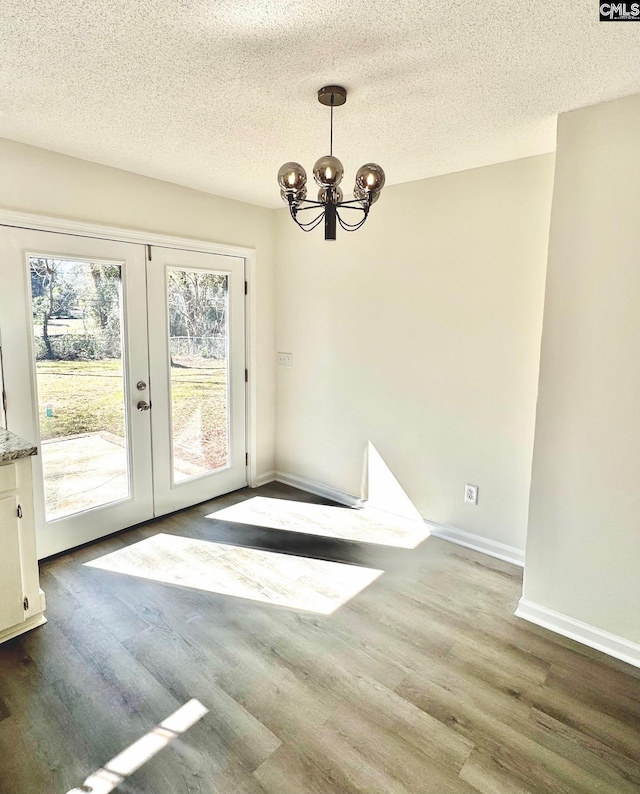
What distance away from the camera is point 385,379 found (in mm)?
3574

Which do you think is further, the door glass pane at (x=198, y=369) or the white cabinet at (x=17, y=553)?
the door glass pane at (x=198, y=369)

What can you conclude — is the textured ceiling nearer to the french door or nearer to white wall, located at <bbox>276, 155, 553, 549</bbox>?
white wall, located at <bbox>276, 155, 553, 549</bbox>

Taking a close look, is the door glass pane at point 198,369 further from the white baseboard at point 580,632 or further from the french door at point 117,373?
the white baseboard at point 580,632

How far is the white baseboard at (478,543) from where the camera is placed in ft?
10.0

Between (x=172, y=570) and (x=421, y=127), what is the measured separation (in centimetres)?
286

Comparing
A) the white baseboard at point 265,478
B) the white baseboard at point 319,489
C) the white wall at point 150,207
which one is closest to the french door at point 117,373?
the white wall at point 150,207

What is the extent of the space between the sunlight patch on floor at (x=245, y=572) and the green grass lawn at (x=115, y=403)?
2.72ft

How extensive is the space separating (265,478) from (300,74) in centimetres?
332

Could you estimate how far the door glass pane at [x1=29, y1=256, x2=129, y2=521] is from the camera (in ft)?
9.33

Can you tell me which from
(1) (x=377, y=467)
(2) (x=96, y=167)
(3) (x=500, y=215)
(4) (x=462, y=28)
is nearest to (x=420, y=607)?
(1) (x=377, y=467)

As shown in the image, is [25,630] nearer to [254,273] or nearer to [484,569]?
[484,569]

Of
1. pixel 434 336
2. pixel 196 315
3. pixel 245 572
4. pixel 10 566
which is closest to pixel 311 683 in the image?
pixel 245 572

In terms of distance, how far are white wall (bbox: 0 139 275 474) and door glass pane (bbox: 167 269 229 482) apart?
1.16ft

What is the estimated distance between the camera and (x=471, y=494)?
321 centimetres
